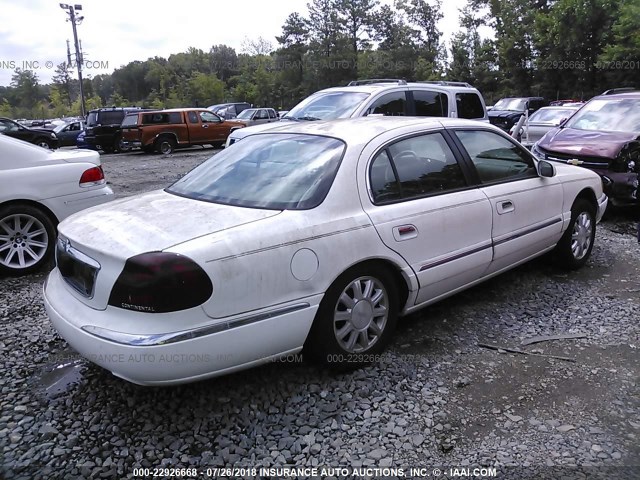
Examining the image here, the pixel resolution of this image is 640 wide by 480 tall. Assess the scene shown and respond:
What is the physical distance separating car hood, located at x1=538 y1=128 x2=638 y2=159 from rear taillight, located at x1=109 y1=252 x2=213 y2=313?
21.3ft

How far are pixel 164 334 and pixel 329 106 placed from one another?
20.7 feet

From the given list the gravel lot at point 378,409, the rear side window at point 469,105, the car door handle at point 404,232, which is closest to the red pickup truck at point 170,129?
the rear side window at point 469,105

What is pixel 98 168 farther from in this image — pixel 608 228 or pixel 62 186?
pixel 608 228

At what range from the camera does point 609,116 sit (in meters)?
8.12

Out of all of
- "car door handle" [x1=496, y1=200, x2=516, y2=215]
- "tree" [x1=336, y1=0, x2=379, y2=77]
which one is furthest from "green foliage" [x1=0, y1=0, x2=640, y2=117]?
"car door handle" [x1=496, y1=200, x2=516, y2=215]

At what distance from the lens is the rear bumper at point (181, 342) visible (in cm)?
242

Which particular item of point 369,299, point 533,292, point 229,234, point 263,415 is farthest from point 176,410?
point 533,292

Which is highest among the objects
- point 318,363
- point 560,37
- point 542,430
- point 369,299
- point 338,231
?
point 560,37

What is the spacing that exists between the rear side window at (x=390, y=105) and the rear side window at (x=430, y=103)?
27 cm

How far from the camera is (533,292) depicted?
449 cm

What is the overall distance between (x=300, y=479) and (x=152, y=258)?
4.04 feet

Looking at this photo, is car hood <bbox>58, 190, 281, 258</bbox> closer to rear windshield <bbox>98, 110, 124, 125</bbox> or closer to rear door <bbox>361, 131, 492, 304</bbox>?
rear door <bbox>361, 131, 492, 304</bbox>

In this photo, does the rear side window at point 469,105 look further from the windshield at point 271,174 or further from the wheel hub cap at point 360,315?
the wheel hub cap at point 360,315

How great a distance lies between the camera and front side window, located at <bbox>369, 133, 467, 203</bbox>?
10.9 ft
